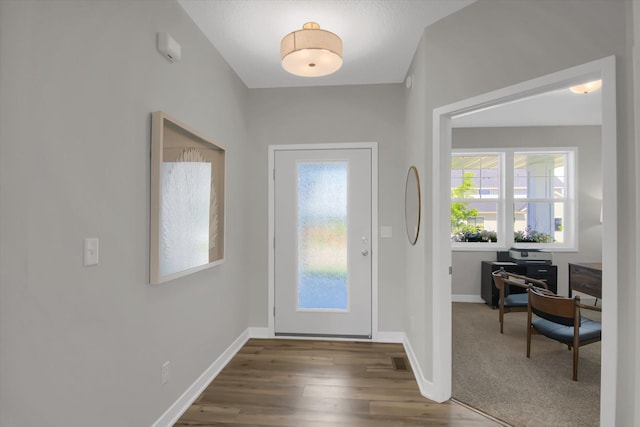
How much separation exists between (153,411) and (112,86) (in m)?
1.74

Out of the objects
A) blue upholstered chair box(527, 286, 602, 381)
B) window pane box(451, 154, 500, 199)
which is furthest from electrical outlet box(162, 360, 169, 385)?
window pane box(451, 154, 500, 199)

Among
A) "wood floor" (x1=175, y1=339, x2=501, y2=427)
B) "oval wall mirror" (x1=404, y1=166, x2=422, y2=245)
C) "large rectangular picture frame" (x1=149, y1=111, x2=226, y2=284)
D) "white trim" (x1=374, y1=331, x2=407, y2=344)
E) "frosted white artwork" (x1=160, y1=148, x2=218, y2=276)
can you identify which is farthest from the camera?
"white trim" (x1=374, y1=331, x2=407, y2=344)

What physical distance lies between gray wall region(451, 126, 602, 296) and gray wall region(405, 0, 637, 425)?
253cm

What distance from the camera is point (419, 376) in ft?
8.33

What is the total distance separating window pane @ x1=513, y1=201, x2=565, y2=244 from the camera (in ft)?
16.8

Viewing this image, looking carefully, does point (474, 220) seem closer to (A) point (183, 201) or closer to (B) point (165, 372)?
(A) point (183, 201)

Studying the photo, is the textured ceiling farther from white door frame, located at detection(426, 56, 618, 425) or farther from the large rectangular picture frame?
the large rectangular picture frame

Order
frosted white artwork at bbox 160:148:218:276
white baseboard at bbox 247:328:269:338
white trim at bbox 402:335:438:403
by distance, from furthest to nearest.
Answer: white baseboard at bbox 247:328:269:338
white trim at bbox 402:335:438:403
frosted white artwork at bbox 160:148:218:276

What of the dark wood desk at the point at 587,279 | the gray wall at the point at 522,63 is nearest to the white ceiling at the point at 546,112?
the gray wall at the point at 522,63

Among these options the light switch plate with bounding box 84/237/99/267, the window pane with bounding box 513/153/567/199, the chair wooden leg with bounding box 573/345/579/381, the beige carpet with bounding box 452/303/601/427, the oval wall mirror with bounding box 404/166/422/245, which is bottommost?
the beige carpet with bounding box 452/303/601/427

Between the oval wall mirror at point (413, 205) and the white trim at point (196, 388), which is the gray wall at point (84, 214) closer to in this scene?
the white trim at point (196, 388)

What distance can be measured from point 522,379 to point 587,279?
1046 millimetres

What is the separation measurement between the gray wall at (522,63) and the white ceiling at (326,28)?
0.56 feet

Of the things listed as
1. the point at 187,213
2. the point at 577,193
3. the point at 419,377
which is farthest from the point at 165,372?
the point at 577,193
